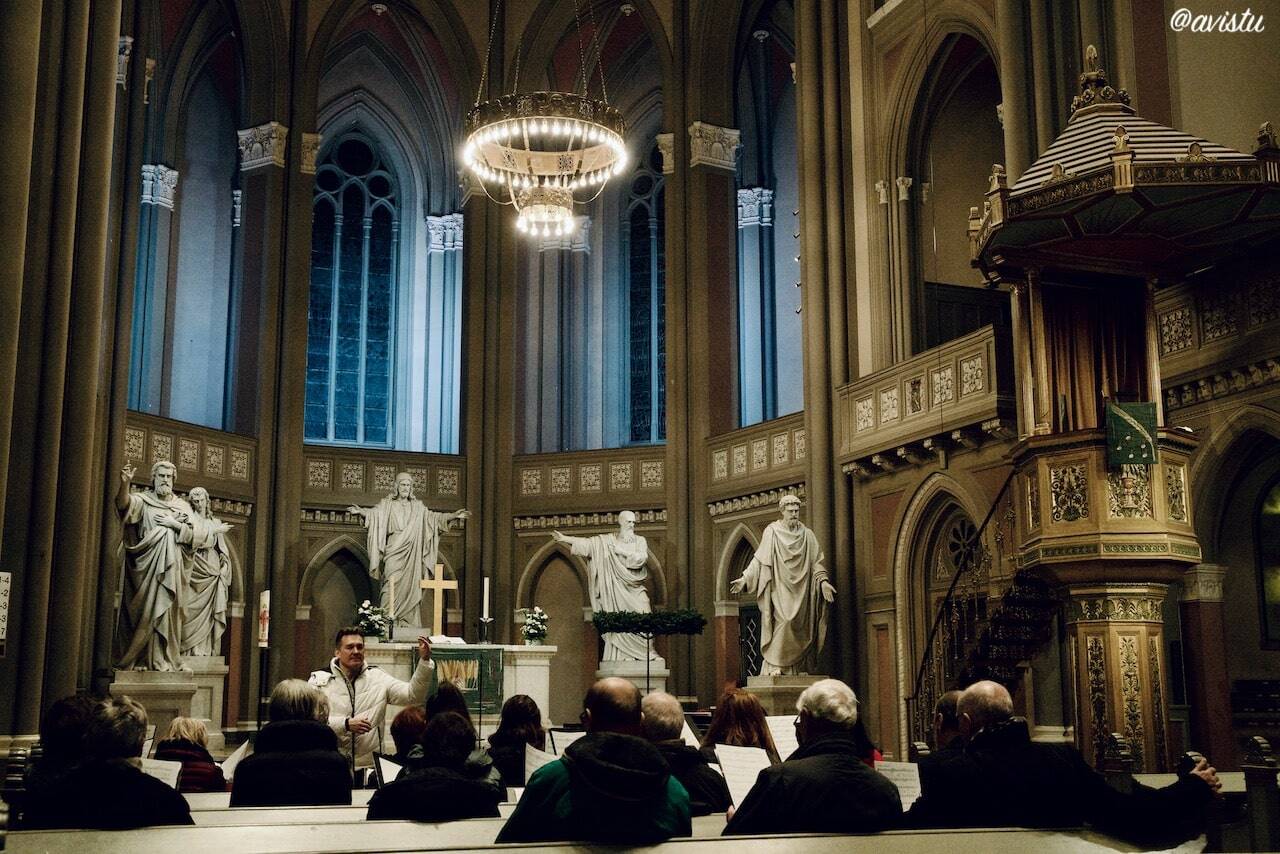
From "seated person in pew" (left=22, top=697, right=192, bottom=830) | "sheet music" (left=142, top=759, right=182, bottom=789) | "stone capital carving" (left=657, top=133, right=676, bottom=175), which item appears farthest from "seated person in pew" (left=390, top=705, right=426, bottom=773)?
"stone capital carving" (left=657, top=133, right=676, bottom=175)

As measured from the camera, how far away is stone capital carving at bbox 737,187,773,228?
2155 cm

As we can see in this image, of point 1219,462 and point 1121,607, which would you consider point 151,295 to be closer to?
point 1219,462

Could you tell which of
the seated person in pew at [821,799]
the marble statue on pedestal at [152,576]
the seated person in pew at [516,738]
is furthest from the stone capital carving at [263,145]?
the seated person in pew at [821,799]

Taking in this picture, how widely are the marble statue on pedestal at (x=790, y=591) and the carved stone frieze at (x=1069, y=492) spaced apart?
5216 mm

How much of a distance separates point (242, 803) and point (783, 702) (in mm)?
10271

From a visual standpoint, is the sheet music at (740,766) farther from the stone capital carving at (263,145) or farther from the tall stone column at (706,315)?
the stone capital carving at (263,145)

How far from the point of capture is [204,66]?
22.0 meters

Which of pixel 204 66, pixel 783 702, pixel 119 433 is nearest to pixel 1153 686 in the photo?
pixel 783 702

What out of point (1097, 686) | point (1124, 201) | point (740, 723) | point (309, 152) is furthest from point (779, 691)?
point (309, 152)

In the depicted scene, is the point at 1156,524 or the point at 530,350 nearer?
the point at 1156,524

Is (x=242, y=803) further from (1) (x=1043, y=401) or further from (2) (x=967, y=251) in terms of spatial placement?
(2) (x=967, y=251)

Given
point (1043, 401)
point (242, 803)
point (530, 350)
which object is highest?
point (530, 350)

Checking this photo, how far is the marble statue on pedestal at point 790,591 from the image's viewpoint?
15211 millimetres

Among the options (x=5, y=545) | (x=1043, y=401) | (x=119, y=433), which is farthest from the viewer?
(x=119, y=433)
